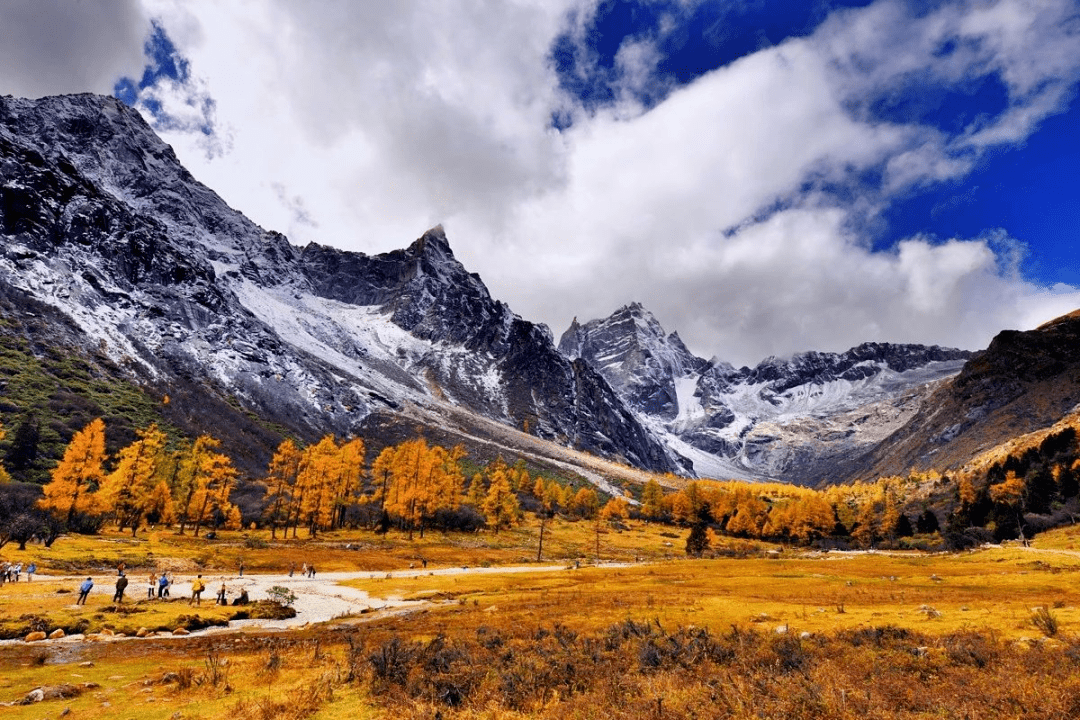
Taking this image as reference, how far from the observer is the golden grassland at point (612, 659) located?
14.3 meters

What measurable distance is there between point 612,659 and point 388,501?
280 feet

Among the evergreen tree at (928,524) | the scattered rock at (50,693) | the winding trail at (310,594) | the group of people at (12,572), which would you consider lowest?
the winding trail at (310,594)

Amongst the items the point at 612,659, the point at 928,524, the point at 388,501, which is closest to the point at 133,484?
the point at 388,501

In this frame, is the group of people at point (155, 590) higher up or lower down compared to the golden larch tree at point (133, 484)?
lower down

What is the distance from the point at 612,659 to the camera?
19844mm

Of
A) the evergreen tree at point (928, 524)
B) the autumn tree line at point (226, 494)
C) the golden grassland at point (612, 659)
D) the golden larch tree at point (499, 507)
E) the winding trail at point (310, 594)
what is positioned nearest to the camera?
the golden grassland at point (612, 659)

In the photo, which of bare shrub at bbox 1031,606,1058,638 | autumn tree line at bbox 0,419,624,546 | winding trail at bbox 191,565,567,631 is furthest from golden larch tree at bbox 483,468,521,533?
bare shrub at bbox 1031,606,1058,638

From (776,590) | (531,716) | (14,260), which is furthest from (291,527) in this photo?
(14,260)

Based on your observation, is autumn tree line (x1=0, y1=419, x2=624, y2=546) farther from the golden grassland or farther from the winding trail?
the golden grassland

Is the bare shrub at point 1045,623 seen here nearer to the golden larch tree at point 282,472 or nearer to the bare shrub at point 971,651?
the bare shrub at point 971,651

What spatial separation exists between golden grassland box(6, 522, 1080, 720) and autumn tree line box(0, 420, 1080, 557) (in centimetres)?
3306

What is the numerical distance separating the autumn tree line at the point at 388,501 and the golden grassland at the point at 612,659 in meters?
33.1

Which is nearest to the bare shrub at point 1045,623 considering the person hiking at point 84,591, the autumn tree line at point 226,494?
the person hiking at point 84,591

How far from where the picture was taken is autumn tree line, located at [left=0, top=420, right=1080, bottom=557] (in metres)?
71.4
